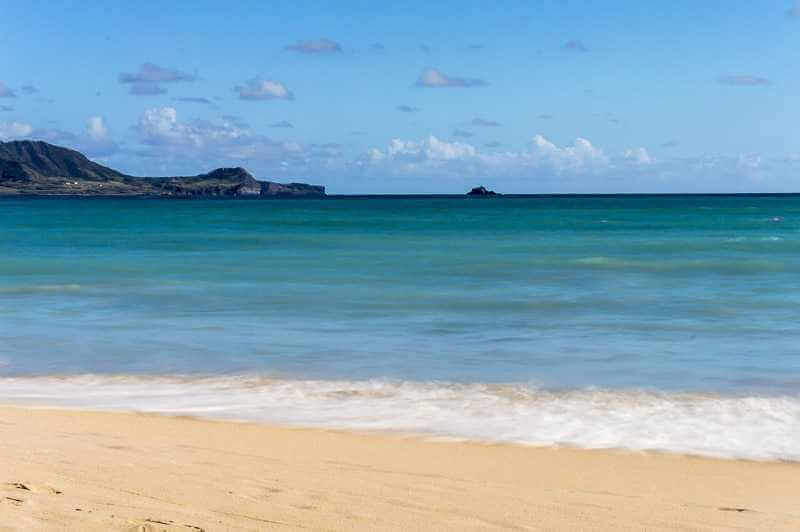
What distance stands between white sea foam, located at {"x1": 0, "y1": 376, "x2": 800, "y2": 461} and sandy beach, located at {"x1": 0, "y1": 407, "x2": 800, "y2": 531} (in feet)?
1.81

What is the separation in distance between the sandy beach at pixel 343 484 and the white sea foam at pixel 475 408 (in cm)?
55

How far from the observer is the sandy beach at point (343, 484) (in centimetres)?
580

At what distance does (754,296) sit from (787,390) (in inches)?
474

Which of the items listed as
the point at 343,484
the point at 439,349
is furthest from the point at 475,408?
the point at 439,349

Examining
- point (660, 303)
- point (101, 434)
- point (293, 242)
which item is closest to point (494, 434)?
point (101, 434)

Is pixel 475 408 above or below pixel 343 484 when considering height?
below

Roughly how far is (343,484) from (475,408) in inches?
144

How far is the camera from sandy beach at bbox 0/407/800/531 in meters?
5.80

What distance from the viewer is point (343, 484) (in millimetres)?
6762

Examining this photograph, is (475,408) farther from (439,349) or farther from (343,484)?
(439,349)

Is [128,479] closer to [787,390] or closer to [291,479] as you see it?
[291,479]

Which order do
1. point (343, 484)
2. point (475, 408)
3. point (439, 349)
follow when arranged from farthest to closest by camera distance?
point (439, 349) → point (475, 408) → point (343, 484)

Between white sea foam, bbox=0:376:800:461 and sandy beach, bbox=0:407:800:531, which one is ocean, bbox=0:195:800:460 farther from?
sandy beach, bbox=0:407:800:531

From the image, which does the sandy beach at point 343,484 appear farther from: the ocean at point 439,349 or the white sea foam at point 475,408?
the ocean at point 439,349
